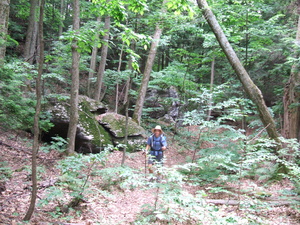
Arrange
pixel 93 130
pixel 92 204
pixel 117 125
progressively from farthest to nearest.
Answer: pixel 117 125 → pixel 93 130 → pixel 92 204

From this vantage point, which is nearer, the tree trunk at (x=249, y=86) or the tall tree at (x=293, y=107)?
the tree trunk at (x=249, y=86)

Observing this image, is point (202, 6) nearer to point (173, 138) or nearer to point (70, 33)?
point (70, 33)

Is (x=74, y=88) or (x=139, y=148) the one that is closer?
(x=74, y=88)

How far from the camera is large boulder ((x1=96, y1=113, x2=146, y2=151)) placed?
33.3 feet

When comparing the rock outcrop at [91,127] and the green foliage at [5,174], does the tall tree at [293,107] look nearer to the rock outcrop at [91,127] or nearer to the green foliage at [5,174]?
the rock outcrop at [91,127]

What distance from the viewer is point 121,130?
34.3ft

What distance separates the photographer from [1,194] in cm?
409

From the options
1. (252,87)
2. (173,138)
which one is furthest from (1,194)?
(173,138)

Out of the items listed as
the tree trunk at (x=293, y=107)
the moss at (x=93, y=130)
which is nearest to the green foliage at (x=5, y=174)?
the moss at (x=93, y=130)

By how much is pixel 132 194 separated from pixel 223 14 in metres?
8.16

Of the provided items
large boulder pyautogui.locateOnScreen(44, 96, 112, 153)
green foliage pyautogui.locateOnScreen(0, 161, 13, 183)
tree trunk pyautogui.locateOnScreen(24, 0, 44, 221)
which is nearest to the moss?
large boulder pyautogui.locateOnScreen(44, 96, 112, 153)

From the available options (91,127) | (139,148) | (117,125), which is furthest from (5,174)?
(117,125)

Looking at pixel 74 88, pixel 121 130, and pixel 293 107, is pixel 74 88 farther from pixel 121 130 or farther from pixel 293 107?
pixel 293 107

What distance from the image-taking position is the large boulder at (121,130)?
1015 centimetres
